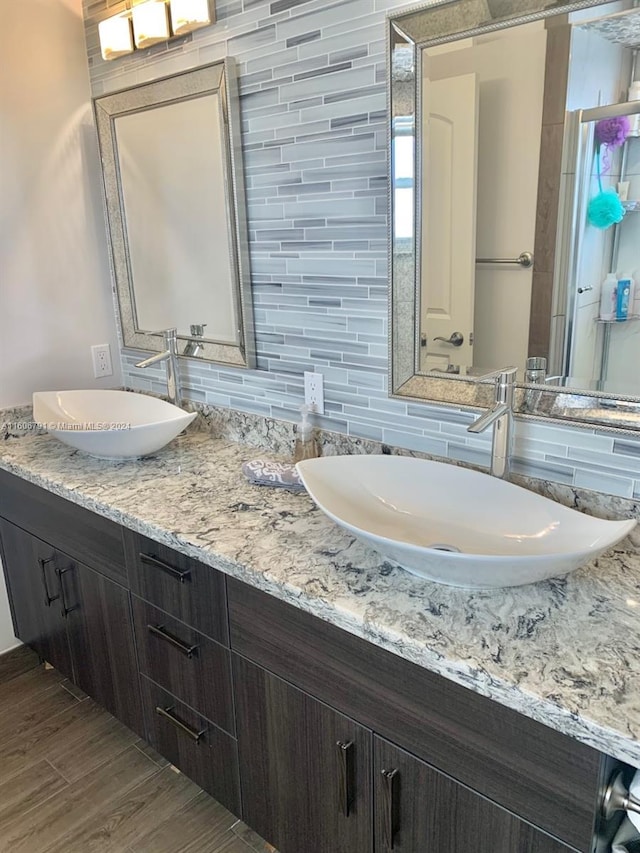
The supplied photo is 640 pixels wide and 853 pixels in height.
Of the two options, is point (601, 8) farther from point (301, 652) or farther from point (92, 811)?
point (92, 811)

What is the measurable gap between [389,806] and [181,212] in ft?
5.21

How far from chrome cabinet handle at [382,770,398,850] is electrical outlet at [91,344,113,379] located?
1646mm

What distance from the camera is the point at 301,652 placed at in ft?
3.96

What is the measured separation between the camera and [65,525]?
1.76 m

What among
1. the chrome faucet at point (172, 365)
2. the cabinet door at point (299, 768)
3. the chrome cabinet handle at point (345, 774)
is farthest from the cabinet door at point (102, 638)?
the chrome cabinet handle at point (345, 774)

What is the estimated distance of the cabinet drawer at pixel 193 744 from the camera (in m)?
1.48

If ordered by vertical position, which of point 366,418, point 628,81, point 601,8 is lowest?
point 366,418

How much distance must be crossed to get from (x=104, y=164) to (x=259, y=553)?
1480 millimetres

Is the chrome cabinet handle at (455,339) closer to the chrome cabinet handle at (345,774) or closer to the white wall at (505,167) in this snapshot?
the white wall at (505,167)

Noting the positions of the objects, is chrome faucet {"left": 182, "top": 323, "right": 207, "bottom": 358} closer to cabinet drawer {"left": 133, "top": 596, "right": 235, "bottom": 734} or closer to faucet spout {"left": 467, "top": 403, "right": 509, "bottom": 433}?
cabinet drawer {"left": 133, "top": 596, "right": 235, "bottom": 734}

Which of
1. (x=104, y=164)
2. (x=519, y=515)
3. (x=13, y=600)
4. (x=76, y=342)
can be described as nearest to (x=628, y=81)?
(x=519, y=515)

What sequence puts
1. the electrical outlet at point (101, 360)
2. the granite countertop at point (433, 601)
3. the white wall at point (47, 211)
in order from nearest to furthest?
the granite countertop at point (433, 601)
the white wall at point (47, 211)
the electrical outlet at point (101, 360)

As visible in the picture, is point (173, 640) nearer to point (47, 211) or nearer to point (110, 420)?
point (110, 420)

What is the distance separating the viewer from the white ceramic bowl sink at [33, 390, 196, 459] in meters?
1.70
